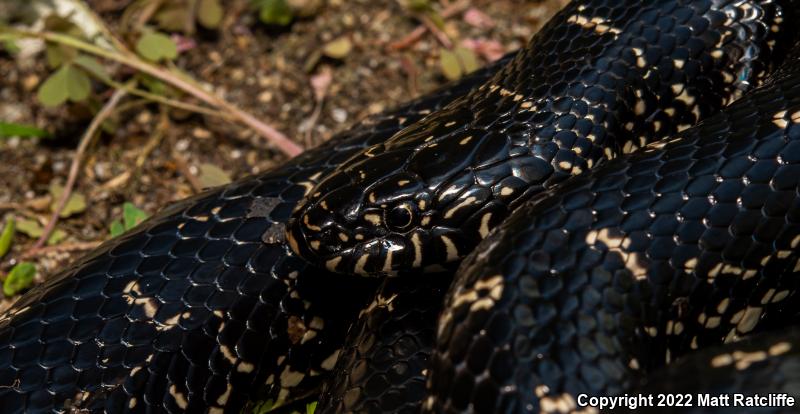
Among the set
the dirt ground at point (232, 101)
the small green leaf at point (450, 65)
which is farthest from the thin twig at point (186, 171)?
the small green leaf at point (450, 65)

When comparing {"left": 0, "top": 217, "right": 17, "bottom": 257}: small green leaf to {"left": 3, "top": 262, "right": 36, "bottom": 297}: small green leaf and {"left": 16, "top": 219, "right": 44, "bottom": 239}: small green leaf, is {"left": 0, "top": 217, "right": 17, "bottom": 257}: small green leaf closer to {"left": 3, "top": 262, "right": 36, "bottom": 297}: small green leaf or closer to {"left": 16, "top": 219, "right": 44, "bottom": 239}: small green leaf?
{"left": 16, "top": 219, "right": 44, "bottom": 239}: small green leaf

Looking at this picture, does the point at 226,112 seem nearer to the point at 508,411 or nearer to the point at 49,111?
the point at 49,111

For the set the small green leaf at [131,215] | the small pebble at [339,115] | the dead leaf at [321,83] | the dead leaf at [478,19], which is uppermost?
the small green leaf at [131,215]

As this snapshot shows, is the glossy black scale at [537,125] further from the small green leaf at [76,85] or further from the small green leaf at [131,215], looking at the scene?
the small green leaf at [76,85]

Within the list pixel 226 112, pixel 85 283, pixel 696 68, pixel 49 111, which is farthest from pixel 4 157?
pixel 696 68

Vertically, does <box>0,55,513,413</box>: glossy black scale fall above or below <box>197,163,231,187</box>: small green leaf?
above

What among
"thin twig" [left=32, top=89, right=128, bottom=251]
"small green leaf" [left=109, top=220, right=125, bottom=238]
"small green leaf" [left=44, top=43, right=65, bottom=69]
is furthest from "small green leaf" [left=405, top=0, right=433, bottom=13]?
"small green leaf" [left=109, top=220, right=125, bottom=238]

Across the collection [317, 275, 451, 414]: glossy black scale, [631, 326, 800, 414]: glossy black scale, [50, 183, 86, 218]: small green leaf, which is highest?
[50, 183, 86, 218]: small green leaf

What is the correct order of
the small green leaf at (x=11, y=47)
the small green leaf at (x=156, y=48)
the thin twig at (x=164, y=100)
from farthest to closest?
the small green leaf at (x=11, y=47)
the small green leaf at (x=156, y=48)
the thin twig at (x=164, y=100)
